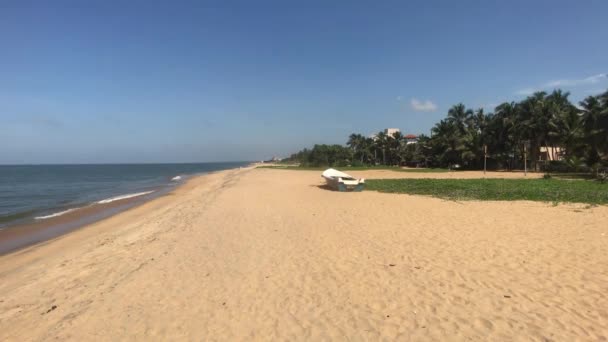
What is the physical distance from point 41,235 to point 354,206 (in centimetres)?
1258

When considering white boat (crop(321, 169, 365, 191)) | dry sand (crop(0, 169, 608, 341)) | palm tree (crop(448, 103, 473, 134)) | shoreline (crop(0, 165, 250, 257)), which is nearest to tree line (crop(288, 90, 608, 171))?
palm tree (crop(448, 103, 473, 134))

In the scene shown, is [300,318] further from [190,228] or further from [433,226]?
[190,228]

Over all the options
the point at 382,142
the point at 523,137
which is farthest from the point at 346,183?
the point at 382,142

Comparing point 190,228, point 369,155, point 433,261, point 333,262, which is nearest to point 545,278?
point 433,261

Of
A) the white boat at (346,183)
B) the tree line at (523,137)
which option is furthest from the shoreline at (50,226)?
the tree line at (523,137)

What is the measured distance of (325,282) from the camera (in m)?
5.47

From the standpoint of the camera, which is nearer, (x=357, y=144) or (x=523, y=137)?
(x=523, y=137)

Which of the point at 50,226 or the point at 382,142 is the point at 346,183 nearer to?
the point at 50,226

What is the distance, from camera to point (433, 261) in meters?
6.26

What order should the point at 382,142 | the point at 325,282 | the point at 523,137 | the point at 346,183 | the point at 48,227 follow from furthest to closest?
Result: the point at 382,142
the point at 523,137
the point at 346,183
the point at 48,227
the point at 325,282

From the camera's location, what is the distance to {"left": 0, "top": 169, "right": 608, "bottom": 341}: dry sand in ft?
13.3

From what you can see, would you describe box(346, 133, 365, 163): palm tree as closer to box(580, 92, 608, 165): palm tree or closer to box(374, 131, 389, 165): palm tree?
box(374, 131, 389, 165): palm tree

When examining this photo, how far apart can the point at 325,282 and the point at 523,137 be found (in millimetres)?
44877

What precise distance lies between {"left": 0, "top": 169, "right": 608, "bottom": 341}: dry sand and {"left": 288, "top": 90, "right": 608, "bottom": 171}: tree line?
2786 cm
